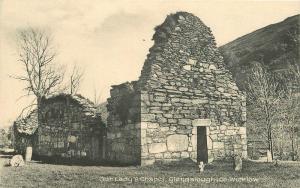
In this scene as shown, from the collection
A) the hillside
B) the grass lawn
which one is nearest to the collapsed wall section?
the grass lawn

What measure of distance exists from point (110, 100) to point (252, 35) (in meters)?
50.9

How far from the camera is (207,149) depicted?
1283cm

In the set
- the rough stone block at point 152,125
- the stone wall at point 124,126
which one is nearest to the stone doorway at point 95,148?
the stone wall at point 124,126

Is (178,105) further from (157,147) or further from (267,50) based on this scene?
(267,50)

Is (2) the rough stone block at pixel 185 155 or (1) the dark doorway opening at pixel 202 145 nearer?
(2) the rough stone block at pixel 185 155

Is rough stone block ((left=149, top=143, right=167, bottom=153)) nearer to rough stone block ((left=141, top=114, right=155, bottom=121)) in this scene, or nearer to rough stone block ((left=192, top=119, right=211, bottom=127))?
rough stone block ((left=141, top=114, right=155, bottom=121))

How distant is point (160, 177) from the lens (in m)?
9.73

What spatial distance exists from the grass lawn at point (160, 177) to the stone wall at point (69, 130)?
319 centimetres

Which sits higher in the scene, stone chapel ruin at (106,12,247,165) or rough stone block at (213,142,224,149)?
stone chapel ruin at (106,12,247,165)

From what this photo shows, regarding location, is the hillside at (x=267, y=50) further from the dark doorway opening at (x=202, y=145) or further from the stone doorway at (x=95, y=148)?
the stone doorway at (x=95, y=148)

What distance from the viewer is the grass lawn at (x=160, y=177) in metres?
9.17

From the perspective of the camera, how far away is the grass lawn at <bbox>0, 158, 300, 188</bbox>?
9.17 m

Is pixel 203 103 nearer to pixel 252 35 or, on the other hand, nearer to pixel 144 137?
pixel 144 137

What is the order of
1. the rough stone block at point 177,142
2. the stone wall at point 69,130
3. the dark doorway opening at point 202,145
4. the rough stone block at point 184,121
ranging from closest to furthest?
the rough stone block at point 177,142 < the rough stone block at point 184,121 < the dark doorway opening at point 202,145 < the stone wall at point 69,130
